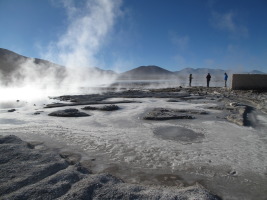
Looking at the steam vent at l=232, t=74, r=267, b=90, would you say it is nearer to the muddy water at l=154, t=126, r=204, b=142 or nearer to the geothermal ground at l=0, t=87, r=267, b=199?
the geothermal ground at l=0, t=87, r=267, b=199

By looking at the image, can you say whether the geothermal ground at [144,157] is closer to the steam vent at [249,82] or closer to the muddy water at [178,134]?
the muddy water at [178,134]

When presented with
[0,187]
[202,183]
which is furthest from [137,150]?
[0,187]

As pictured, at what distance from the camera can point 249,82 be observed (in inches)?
607

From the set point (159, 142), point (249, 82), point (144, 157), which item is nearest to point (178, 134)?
point (159, 142)

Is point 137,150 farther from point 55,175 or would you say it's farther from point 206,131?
point 206,131

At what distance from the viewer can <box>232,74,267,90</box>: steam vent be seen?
15094 mm

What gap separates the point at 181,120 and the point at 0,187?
5235mm

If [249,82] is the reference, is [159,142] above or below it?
below

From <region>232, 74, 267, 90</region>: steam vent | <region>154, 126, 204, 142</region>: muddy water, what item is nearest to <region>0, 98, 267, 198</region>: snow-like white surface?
<region>154, 126, 204, 142</region>: muddy water

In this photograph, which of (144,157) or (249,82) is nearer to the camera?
(144,157)

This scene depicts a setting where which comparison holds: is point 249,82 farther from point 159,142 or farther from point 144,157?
point 144,157

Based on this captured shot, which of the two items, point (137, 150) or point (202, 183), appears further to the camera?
point (137, 150)

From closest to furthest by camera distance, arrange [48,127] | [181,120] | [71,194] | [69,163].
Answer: [71,194] < [69,163] < [48,127] < [181,120]

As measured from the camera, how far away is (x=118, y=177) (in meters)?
3.22
